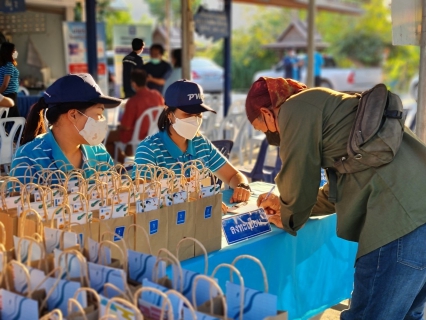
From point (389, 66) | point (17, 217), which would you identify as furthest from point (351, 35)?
point (17, 217)

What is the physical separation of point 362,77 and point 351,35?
29.0ft

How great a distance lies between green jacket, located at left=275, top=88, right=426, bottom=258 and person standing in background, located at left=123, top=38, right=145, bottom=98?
307cm

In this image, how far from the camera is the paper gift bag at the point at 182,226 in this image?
7.21 feet

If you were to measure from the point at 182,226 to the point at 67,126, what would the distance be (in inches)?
37.3

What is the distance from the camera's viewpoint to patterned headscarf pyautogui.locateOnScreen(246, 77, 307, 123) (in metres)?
2.42

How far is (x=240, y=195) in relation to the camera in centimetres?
312

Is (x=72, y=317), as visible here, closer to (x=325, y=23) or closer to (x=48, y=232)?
(x=48, y=232)

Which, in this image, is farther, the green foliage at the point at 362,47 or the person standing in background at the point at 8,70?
the green foliage at the point at 362,47

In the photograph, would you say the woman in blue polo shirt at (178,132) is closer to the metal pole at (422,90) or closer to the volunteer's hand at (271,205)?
the volunteer's hand at (271,205)

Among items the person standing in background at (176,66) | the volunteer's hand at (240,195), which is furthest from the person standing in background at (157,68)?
the volunteer's hand at (240,195)

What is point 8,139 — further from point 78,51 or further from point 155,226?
point 78,51

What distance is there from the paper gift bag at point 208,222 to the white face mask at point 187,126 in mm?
919

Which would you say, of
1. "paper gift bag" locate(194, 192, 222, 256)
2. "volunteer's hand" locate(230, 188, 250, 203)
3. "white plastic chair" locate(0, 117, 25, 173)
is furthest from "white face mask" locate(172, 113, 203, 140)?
"white plastic chair" locate(0, 117, 25, 173)

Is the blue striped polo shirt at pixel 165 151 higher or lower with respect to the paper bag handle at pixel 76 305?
higher
